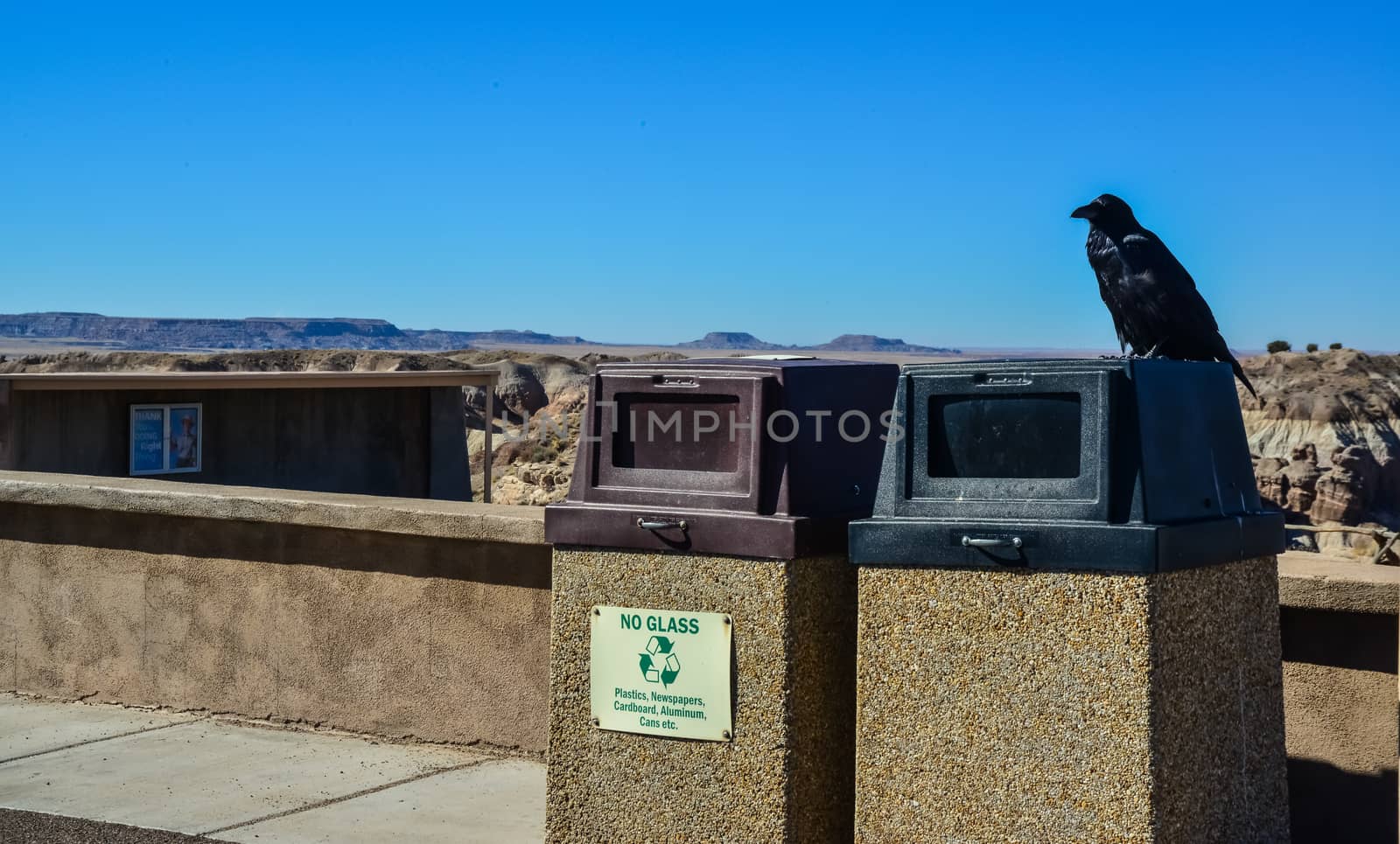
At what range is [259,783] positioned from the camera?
6.05 metres

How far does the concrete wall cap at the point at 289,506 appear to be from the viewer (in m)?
6.17

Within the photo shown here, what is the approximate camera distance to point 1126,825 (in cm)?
376

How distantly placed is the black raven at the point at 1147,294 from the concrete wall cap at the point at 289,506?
233 cm

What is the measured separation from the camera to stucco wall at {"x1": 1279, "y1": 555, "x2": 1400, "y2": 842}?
4.64 metres

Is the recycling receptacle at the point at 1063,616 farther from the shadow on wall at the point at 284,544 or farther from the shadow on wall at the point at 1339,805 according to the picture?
the shadow on wall at the point at 284,544

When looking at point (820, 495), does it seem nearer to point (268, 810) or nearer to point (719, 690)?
point (719, 690)

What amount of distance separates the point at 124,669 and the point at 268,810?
2130 millimetres

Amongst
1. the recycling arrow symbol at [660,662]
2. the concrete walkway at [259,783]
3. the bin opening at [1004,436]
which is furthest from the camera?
the concrete walkway at [259,783]

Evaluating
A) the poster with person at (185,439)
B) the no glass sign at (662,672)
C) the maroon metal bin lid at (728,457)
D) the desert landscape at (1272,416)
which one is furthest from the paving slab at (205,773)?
the desert landscape at (1272,416)

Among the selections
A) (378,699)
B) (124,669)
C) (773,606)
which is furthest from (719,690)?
(124,669)

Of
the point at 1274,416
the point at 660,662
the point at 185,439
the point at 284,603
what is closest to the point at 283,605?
the point at 284,603

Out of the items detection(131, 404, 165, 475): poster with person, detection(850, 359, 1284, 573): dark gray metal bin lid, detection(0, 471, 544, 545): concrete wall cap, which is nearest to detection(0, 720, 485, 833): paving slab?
detection(0, 471, 544, 545): concrete wall cap

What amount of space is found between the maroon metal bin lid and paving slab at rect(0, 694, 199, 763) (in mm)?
3310

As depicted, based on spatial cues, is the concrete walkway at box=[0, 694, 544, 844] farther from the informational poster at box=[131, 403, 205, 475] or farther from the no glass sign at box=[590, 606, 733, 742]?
the informational poster at box=[131, 403, 205, 475]
